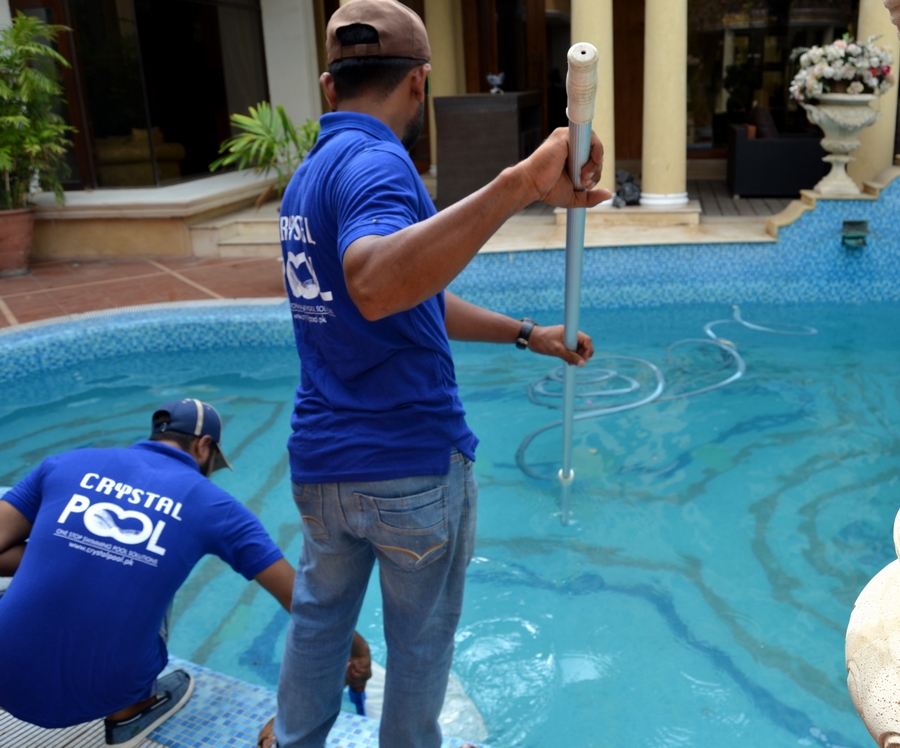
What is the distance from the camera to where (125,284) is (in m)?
7.27

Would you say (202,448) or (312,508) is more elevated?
(312,508)

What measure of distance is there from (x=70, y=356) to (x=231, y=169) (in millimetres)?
6103

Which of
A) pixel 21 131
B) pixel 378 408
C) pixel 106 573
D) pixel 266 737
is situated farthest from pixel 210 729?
pixel 21 131

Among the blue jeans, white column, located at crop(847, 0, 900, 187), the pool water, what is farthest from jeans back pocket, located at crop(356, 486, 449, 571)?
white column, located at crop(847, 0, 900, 187)

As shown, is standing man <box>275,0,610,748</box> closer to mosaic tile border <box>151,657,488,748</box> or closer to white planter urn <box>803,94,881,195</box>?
mosaic tile border <box>151,657,488,748</box>

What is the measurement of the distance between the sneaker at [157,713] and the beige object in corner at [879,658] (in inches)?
65.0

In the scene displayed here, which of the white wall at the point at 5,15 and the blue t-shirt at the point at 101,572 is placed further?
the white wall at the point at 5,15

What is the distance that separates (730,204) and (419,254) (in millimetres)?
8653

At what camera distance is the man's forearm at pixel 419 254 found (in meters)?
1.17

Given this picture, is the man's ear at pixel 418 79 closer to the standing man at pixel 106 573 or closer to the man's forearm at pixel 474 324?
the man's forearm at pixel 474 324

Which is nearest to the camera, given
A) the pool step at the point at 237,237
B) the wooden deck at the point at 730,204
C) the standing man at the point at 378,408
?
the standing man at the point at 378,408

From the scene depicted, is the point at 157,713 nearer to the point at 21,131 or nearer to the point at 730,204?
the point at 21,131

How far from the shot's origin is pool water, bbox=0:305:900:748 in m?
2.64

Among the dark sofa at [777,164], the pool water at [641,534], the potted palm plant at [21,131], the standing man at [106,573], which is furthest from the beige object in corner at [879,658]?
the dark sofa at [777,164]
